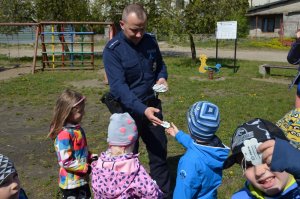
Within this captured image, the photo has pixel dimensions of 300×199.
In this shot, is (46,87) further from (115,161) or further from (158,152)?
(115,161)

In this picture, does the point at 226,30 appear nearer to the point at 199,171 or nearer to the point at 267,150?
the point at 199,171

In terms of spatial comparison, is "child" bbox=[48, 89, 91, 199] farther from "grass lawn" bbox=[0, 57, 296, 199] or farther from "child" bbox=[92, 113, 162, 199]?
"grass lawn" bbox=[0, 57, 296, 199]

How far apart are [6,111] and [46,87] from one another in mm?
2587

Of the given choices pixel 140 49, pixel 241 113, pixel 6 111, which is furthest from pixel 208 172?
pixel 6 111

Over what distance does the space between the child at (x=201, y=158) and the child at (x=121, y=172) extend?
24 cm

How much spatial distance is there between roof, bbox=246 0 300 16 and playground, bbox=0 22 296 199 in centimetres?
2631

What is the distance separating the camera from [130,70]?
11.0ft

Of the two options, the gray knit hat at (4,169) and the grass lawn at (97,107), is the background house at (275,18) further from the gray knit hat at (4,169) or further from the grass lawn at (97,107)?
the gray knit hat at (4,169)

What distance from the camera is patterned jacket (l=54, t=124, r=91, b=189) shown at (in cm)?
290

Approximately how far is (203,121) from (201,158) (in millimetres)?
252

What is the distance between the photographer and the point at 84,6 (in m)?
18.8

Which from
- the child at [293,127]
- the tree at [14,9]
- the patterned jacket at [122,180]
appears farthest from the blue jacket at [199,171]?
the tree at [14,9]

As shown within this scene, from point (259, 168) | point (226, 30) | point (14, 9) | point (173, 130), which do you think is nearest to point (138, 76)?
point (173, 130)

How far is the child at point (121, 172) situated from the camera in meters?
2.48
